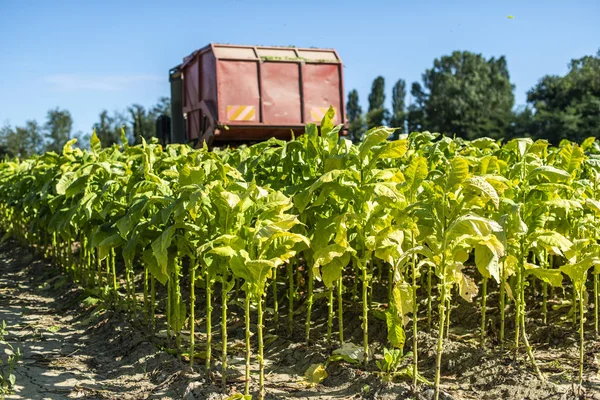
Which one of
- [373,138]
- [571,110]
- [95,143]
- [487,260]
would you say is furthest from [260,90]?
[571,110]

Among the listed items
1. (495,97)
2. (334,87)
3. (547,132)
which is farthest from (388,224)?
(495,97)

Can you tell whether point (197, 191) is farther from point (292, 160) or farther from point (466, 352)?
point (466, 352)

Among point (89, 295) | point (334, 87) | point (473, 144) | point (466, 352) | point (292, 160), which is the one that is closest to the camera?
point (466, 352)

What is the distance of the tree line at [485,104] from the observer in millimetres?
29391

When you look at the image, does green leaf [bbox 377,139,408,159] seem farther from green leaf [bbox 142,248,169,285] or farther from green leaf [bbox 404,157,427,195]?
green leaf [bbox 142,248,169,285]

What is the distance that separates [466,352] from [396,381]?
2.24 ft

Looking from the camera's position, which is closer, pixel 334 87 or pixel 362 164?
pixel 362 164

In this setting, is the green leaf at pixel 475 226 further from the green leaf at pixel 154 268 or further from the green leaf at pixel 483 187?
the green leaf at pixel 154 268

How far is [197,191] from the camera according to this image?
10.9ft

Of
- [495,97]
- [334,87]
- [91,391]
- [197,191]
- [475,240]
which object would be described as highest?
[495,97]

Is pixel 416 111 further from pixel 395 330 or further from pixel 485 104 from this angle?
pixel 395 330

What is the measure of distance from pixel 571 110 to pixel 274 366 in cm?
2917

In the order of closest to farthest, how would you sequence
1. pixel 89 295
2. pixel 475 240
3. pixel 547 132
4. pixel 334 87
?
pixel 475 240, pixel 89 295, pixel 334 87, pixel 547 132

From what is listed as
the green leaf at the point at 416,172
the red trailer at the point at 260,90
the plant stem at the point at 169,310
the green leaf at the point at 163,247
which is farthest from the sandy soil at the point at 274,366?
the red trailer at the point at 260,90
